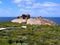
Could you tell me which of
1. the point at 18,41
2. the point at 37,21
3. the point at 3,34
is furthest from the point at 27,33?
the point at 37,21

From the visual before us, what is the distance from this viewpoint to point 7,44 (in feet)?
A: 64.7

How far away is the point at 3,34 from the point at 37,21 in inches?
546

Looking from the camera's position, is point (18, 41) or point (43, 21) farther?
point (43, 21)

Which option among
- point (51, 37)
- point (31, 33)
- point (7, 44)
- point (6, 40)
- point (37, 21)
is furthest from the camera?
point (37, 21)

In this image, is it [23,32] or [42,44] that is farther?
[23,32]

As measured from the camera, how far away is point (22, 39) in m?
21.6

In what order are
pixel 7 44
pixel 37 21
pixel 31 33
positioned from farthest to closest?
pixel 37 21 < pixel 31 33 < pixel 7 44

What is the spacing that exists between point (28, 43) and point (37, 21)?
695 inches

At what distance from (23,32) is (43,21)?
12.7 m

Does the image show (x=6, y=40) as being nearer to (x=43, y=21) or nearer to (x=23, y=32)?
(x=23, y=32)

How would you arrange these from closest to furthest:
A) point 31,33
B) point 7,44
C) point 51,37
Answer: point 7,44 → point 51,37 → point 31,33

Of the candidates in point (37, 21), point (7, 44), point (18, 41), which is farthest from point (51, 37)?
point (37, 21)

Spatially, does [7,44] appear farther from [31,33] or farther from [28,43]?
[31,33]

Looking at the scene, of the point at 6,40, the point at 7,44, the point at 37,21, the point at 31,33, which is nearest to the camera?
the point at 7,44
